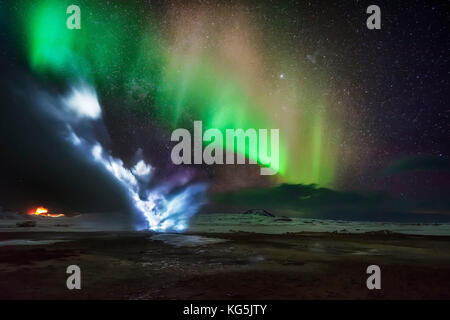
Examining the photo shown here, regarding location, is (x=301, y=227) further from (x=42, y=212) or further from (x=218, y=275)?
(x=218, y=275)

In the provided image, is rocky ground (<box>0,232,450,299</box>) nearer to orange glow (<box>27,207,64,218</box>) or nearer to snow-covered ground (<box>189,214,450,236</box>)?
snow-covered ground (<box>189,214,450,236</box>)

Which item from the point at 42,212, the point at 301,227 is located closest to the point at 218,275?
the point at 301,227

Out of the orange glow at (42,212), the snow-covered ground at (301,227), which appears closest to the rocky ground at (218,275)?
the snow-covered ground at (301,227)

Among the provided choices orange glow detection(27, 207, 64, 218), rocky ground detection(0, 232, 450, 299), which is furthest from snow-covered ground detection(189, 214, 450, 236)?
rocky ground detection(0, 232, 450, 299)

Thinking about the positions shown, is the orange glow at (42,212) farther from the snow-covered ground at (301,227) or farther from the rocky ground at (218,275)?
the rocky ground at (218,275)

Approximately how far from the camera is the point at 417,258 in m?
18.7

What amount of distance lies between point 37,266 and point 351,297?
12045 millimetres

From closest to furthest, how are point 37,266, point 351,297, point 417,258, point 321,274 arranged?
point 351,297, point 321,274, point 37,266, point 417,258

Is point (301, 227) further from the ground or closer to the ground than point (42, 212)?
closer to the ground

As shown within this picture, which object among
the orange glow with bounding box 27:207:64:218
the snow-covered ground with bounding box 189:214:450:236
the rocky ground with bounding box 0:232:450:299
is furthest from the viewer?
the orange glow with bounding box 27:207:64:218
